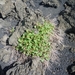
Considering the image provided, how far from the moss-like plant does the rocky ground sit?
146mm

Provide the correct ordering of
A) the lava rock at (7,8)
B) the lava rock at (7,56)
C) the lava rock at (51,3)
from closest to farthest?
1. the lava rock at (7,56)
2. the lava rock at (7,8)
3. the lava rock at (51,3)

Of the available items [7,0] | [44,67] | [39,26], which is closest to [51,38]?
[39,26]

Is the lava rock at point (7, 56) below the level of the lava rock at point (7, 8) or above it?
below

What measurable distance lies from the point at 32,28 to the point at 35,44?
64 cm

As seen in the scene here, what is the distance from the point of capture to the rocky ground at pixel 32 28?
17.7ft

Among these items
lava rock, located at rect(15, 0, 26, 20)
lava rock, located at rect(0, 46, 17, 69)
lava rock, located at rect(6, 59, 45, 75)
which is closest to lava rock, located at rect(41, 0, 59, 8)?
lava rock, located at rect(15, 0, 26, 20)

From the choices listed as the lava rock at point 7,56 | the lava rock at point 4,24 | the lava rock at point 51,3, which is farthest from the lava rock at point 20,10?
the lava rock at point 7,56

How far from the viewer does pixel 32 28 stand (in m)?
6.23

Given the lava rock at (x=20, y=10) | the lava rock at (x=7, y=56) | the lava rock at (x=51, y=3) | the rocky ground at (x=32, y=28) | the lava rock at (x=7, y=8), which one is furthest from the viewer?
the lava rock at (x=51, y=3)

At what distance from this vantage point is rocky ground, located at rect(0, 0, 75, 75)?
5.39 meters

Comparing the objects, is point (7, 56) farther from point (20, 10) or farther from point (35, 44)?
point (20, 10)

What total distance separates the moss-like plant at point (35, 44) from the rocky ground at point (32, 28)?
0.15m

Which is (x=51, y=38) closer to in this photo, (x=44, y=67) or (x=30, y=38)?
(x=30, y=38)

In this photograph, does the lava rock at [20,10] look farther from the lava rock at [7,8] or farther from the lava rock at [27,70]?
the lava rock at [27,70]
